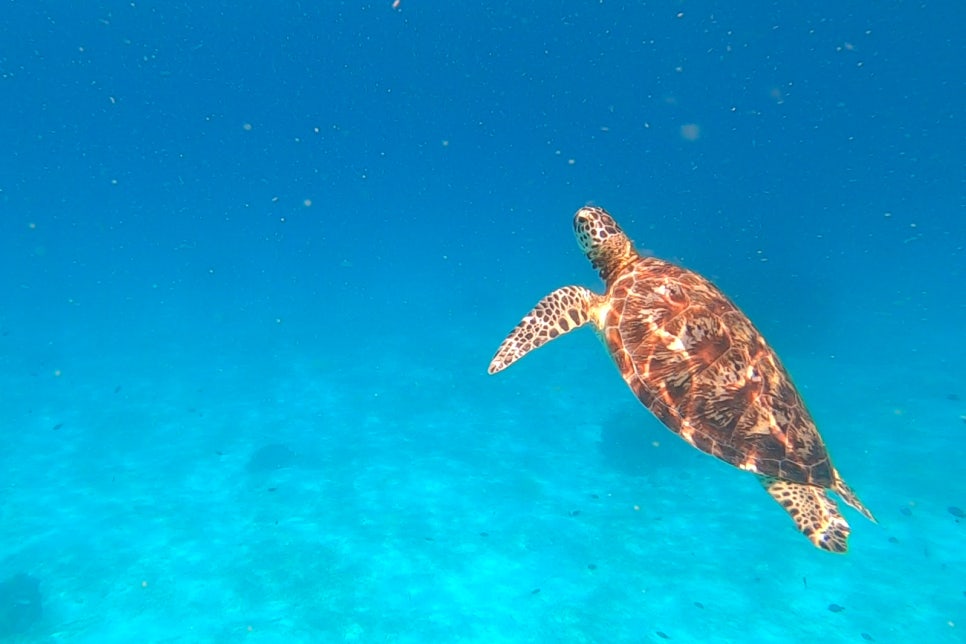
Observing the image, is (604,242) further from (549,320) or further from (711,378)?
(711,378)

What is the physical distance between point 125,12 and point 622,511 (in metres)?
65.5

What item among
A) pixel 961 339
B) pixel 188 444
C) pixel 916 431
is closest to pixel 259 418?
pixel 188 444

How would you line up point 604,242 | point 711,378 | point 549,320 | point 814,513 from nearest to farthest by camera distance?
1. point 814,513
2. point 711,378
3. point 549,320
4. point 604,242

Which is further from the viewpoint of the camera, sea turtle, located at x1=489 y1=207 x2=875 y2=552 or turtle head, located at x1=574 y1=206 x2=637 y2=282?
turtle head, located at x1=574 y1=206 x2=637 y2=282

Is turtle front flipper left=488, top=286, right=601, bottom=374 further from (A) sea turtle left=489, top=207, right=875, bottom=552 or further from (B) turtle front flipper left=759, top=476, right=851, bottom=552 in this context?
(B) turtle front flipper left=759, top=476, right=851, bottom=552

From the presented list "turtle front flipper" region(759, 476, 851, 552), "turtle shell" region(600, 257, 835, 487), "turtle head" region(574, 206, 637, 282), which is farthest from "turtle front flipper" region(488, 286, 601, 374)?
"turtle front flipper" region(759, 476, 851, 552)

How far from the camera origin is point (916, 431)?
18734 mm

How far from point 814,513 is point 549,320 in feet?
10.9

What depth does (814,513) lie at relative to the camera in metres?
5.63

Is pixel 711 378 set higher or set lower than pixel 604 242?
lower

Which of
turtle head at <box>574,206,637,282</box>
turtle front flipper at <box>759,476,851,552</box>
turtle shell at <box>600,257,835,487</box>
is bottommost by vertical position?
turtle front flipper at <box>759,476,851,552</box>

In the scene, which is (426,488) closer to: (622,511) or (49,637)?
(622,511)

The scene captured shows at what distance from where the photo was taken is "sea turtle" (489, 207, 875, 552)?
5.46 m

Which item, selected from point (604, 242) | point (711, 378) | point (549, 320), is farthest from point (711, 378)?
point (604, 242)
